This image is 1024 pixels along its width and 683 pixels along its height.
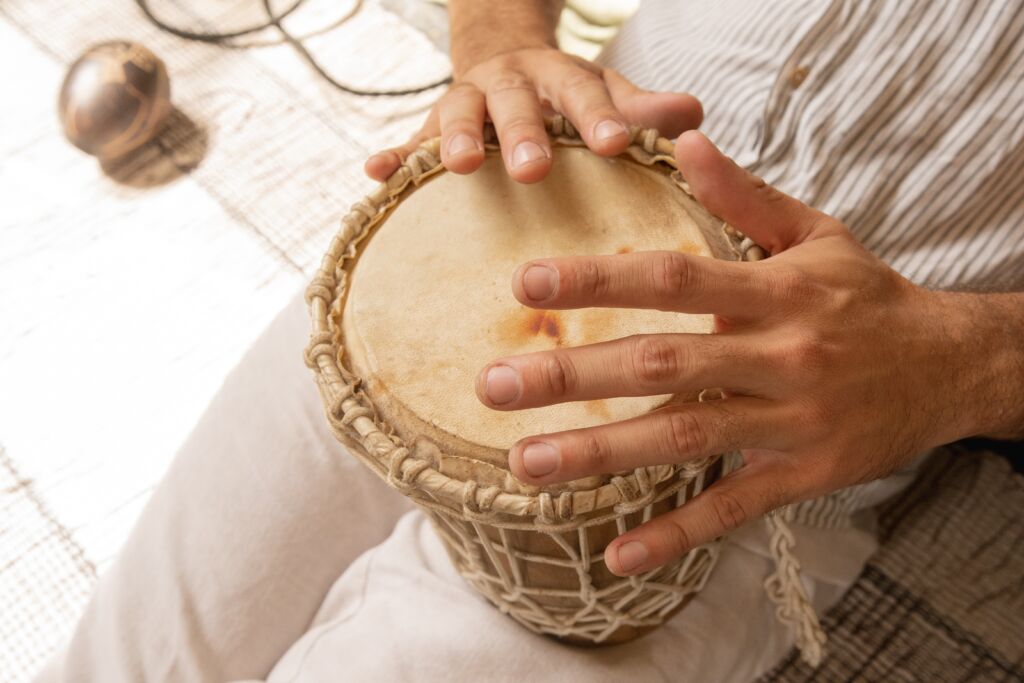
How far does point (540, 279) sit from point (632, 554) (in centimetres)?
20

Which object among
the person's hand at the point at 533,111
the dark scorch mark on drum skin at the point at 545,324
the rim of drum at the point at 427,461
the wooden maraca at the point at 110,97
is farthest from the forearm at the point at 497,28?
the wooden maraca at the point at 110,97

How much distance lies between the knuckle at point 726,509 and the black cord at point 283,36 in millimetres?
1149

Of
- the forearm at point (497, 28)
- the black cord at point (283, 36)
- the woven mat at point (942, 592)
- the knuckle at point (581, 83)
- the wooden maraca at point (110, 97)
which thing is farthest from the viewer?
the black cord at point (283, 36)

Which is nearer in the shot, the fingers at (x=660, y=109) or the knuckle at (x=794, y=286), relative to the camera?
the knuckle at (x=794, y=286)

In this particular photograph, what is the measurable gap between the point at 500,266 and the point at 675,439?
19cm

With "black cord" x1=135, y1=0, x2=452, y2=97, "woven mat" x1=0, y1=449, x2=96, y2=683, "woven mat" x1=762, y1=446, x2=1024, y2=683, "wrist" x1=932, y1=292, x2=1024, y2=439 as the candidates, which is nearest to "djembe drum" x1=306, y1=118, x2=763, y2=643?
"wrist" x1=932, y1=292, x2=1024, y2=439

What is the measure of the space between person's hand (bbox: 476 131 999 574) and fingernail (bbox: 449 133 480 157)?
0.17 m

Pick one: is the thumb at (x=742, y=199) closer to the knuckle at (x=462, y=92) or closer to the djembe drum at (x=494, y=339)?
the djembe drum at (x=494, y=339)

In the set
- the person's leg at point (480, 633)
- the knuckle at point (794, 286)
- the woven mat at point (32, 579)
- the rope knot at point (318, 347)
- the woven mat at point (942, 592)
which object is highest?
the knuckle at point (794, 286)

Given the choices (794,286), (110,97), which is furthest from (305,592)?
(110,97)

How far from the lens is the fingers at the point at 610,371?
1.57 ft

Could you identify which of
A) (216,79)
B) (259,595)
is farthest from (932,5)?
(216,79)

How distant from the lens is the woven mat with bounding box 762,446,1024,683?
975 millimetres

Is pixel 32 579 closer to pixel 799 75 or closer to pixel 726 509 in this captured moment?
pixel 726 509
